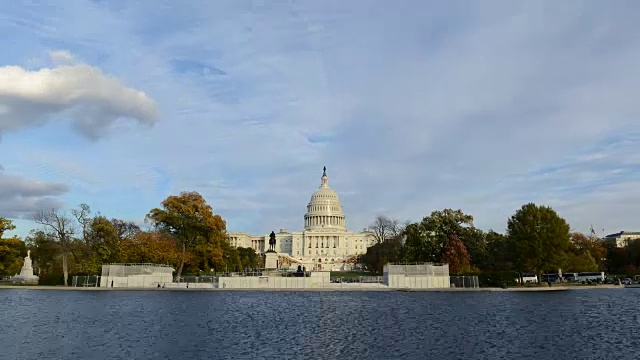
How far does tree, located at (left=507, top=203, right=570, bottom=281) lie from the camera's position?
6656 centimetres

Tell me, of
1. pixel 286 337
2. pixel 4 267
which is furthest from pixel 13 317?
pixel 4 267

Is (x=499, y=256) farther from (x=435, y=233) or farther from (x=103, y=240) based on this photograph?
(x=103, y=240)

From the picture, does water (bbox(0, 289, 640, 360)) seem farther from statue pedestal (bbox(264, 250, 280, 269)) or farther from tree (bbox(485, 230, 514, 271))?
statue pedestal (bbox(264, 250, 280, 269))

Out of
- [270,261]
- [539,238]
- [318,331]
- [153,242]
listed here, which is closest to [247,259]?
[270,261]

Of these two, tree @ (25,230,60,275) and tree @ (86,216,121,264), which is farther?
tree @ (25,230,60,275)

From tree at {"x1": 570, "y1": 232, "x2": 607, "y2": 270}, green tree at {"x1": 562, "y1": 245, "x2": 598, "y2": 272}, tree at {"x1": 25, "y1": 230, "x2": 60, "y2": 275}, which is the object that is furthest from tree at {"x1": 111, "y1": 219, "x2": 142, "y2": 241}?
tree at {"x1": 570, "y1": 232, "x2": 607, "y2": 270}

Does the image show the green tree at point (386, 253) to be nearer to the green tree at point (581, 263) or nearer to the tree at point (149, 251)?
the green tree at point (581, 263)

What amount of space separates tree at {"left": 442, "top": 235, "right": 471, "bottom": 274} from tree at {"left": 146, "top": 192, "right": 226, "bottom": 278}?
3194cm

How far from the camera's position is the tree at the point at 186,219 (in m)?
72.2

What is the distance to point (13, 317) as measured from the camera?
30.2 meters

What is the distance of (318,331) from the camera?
25.5 m

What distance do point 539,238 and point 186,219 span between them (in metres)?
45.8

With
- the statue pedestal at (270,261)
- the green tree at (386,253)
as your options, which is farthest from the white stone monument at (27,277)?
the green tree at (386,253)

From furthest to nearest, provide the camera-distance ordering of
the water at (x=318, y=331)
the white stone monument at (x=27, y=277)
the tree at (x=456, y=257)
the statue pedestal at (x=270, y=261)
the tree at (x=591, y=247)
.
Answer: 1. the statue pedestal at (x=270, y=261)
2. the tree at (x=591, y=247)
3. the white stone monument at (x=27, y=277)
4. the tree at (x=456, y=257)
5. the water at (x=318, y=331)
